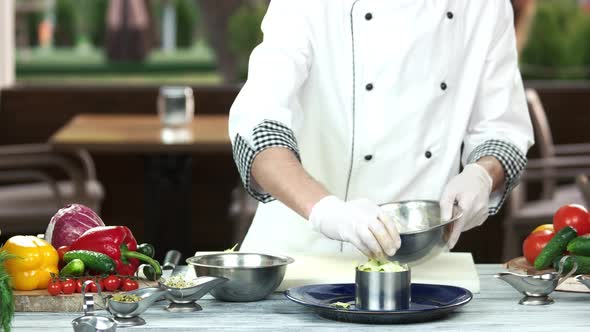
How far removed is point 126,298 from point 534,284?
73 cm

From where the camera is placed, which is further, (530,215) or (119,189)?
(119,189)

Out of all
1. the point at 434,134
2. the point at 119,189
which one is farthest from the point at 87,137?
the point at 434,134

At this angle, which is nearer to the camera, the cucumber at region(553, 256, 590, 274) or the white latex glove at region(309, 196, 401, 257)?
the white latex glove at region(309, 196, 401, 257)

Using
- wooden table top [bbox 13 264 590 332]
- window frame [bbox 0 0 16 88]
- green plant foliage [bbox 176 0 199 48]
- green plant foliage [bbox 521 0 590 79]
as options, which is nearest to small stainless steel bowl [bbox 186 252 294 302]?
wooden table top [bbox 13 264 590 332]

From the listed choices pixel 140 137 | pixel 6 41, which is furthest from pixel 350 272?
pixel 6 41

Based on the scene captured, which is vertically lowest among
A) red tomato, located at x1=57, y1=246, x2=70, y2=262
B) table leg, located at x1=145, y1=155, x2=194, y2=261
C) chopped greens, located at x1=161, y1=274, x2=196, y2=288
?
table leg, located at x1=145, y1=155, x2=194, y2=261

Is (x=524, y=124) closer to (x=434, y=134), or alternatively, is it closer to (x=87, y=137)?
(x=434, y=134)

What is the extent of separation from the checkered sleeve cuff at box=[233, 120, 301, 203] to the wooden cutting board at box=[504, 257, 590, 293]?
50cm

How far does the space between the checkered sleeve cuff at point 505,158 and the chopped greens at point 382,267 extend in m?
0.60

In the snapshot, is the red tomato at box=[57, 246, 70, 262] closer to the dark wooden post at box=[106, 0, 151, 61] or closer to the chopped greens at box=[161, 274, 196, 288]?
the chopped greens at box=[161, 274, 196, 288]

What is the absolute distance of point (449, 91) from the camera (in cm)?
259

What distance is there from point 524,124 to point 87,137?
2.39 meters

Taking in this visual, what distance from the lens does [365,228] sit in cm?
200

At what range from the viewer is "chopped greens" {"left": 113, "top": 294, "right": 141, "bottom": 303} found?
1910 millimetres
